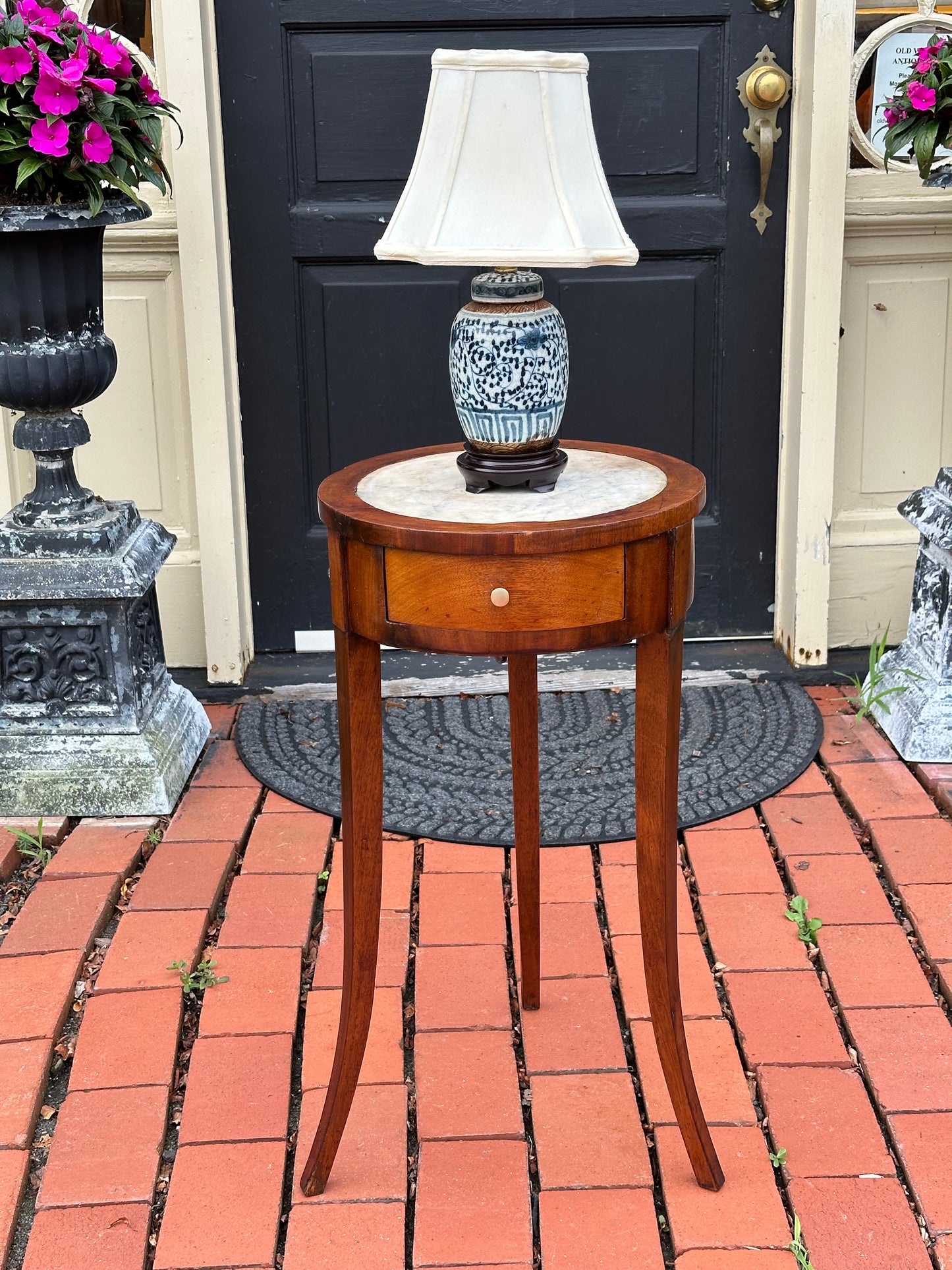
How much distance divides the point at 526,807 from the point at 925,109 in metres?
1.67

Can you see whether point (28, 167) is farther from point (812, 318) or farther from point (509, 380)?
point (812, 318)

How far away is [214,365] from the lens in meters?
3.19

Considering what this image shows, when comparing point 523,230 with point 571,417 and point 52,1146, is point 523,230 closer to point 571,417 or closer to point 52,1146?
point 52,1146

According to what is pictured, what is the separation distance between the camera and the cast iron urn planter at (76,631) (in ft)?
9.04

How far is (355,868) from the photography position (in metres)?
1.80

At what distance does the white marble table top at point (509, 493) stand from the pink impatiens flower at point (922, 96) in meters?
1.28

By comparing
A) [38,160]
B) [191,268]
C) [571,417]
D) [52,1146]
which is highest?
[38,160]

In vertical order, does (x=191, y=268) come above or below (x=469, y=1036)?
above

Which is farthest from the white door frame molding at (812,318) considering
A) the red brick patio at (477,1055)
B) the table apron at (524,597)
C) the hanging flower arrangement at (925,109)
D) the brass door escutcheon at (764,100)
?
the table apron at (524,597)

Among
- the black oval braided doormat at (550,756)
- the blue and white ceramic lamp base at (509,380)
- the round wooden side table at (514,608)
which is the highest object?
the blue and white ceramic lamp base at (509,380)

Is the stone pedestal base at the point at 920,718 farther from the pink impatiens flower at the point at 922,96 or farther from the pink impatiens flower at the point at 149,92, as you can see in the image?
the pink impatiens flower at the point at 149,92

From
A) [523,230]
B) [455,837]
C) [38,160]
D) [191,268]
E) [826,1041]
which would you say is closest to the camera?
[523,230]

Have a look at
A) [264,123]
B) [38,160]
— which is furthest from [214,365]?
[38,160]

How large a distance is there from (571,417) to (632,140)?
66 centimetres
